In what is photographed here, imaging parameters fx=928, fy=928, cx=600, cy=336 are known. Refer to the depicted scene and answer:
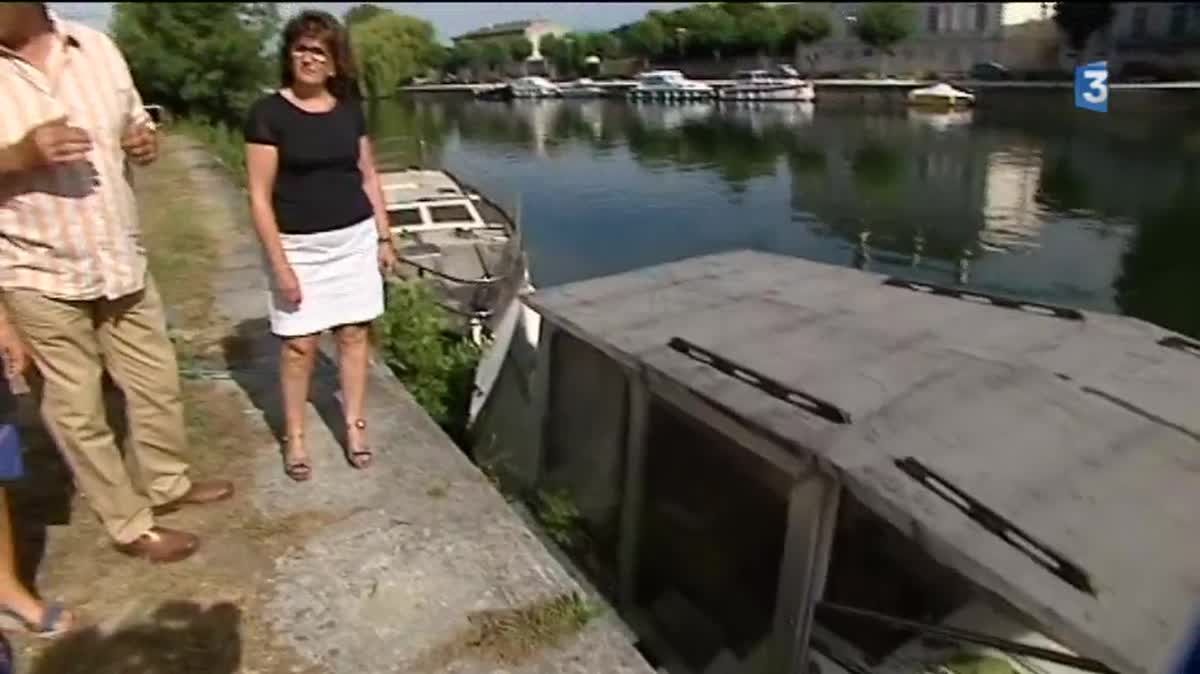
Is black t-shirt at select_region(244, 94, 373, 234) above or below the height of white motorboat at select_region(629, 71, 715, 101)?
below

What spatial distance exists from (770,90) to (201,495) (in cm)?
6563

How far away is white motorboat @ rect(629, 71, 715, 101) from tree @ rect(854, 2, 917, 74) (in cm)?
1446

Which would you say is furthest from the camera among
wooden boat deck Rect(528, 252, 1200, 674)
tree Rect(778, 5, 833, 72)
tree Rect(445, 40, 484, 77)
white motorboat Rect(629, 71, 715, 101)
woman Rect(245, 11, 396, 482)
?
tree Rect(445, 40, 484, 77)

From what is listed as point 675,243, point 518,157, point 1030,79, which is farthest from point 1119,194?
point 1030,79

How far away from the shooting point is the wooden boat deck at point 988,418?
8.16ft

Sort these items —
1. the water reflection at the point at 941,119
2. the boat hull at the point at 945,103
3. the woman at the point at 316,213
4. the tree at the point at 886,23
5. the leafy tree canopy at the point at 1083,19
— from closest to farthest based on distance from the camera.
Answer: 1. the woman at the point at 316,213
2. the water reflection at the point at 941,119
3. the boat hull at the point at 945,103
4. the leafy tree canopy at the point at 1083,19
5. the tree at the point at 886,23

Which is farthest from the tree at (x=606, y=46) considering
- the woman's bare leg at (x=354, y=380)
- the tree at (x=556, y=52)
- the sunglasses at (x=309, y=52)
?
the sunglasses at (x=309, y=52)

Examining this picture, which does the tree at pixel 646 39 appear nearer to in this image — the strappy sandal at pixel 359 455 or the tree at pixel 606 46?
the tree at pixel 606 46

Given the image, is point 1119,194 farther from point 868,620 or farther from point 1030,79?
point 1030,79

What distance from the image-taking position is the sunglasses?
3.40m

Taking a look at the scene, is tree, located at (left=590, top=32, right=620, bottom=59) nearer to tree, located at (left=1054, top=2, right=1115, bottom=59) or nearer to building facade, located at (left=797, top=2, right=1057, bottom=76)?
building facade, located at (left=797, top=2, right=1057, bottom=76)

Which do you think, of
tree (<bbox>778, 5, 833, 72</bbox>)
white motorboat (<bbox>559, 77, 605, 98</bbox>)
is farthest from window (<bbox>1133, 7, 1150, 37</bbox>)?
white motorboat (<bbox>559, 77, 605, 98</bbox>)

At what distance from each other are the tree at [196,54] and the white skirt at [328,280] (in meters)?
31.4

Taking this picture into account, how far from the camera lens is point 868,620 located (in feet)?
9.76
